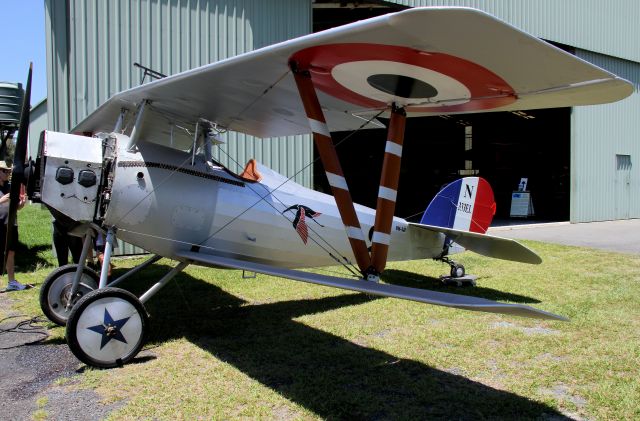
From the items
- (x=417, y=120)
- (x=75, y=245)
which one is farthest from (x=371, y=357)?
(x=417, y=120)

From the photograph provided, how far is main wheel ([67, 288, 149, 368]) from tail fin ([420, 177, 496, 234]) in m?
4.28

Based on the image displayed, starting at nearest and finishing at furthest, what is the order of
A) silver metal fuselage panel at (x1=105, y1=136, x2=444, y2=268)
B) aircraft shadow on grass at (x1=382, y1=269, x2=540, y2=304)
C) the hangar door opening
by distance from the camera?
silver metal fuselage panel at (x1=105, y1=136, x2=444, y2=268) < aircraft shadow on grass at (x1=382, y1=269, x2=540, y2=304) < the hangar door opening

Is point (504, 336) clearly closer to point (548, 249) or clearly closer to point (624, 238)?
point (548, 249)

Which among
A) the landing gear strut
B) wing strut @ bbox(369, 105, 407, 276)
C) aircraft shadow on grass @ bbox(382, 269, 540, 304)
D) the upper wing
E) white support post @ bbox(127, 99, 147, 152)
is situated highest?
the upper wing

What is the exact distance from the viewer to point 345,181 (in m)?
4.09

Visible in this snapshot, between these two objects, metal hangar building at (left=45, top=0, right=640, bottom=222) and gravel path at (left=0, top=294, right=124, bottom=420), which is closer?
gravel path at (left=0, top=294, right=124, bottom=420)

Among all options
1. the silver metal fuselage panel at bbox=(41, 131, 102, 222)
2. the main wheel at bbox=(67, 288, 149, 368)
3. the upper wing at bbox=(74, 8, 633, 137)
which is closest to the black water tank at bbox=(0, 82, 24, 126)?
the upper wing at bbox=(74, 8, 633, 137)

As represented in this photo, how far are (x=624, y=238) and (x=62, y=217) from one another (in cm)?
1386

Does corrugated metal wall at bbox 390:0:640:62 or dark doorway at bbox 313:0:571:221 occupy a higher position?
corrugated metal wall at bbox 390:0:640:62

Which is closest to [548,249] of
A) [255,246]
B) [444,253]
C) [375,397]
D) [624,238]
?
[624,238]

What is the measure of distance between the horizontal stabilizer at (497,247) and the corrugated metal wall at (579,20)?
9456 mm

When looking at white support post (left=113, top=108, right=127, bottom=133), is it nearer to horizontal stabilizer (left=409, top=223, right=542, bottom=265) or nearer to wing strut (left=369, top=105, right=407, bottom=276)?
wing strut (left=369, top=105, right=407, bottom=276)

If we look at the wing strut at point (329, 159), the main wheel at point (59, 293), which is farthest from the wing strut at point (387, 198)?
the main wheel at point (59, 293)

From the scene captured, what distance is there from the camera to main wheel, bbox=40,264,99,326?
17.6 feet
